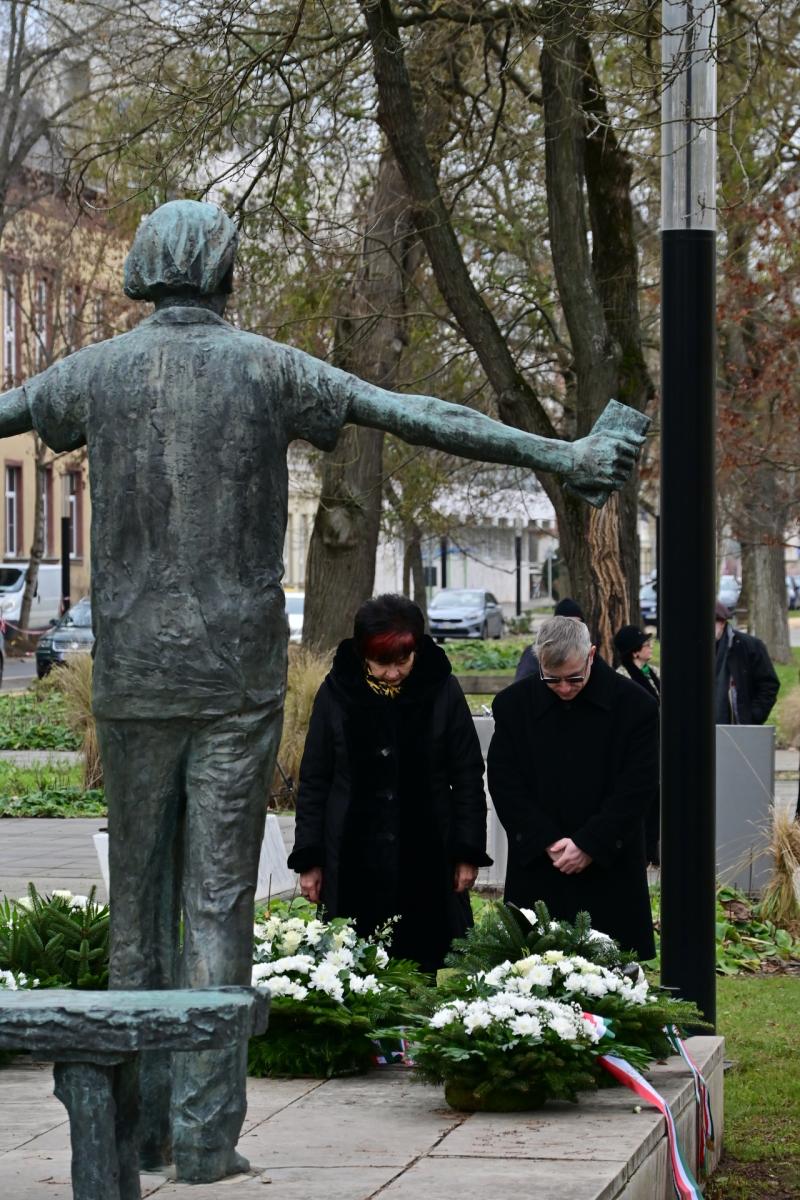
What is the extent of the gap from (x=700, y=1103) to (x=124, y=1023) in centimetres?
266

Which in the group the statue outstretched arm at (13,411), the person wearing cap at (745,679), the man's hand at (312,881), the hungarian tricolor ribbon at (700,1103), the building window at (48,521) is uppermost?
the building window at (48,521)

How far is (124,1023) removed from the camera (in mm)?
4133

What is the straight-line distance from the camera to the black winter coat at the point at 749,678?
564 inches

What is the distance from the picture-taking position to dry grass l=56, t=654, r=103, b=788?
17703 mm

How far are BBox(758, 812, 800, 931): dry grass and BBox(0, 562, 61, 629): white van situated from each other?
116 feet

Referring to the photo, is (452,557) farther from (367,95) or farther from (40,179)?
(367,95)

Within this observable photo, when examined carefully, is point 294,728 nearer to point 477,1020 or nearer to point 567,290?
point 567,290

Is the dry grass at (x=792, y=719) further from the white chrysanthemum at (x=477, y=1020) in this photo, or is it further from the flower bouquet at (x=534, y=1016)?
the white chrysanthemum at (x=477, y=1020)

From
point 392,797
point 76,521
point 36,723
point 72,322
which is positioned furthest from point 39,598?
point 392,797

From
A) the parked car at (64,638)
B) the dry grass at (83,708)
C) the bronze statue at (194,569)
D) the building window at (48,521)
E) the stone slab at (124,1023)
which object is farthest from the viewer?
the building window at (48,521)

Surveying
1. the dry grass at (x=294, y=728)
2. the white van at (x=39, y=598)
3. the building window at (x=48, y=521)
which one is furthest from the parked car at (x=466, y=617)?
the dry grass at (x=294, y=728)

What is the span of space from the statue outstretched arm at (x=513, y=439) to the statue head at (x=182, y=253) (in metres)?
0.45

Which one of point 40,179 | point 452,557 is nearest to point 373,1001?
point 40,179

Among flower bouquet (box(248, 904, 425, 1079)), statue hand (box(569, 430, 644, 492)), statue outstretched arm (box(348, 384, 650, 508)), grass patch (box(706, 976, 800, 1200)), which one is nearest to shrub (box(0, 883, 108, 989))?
flower bouquet (box(248, 904, 425, 1079))
